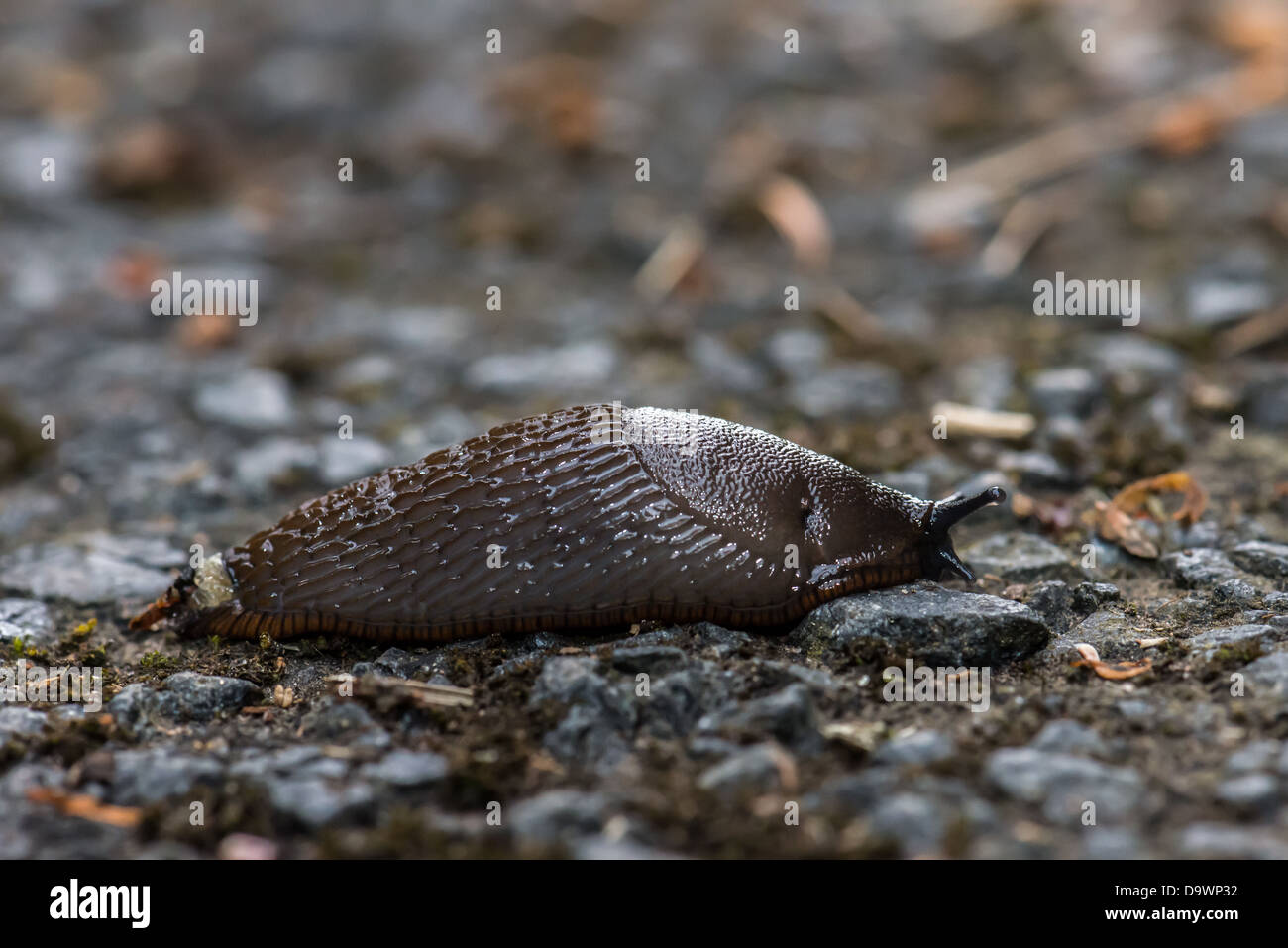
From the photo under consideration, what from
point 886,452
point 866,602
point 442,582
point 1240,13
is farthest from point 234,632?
point 1240,13

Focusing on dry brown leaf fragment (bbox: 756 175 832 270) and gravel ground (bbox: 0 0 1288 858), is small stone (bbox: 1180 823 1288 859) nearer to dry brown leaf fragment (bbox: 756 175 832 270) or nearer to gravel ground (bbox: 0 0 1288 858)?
gravel ground (bbox: 0 0 1288 858)

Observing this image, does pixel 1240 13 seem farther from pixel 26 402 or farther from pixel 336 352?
pixel 26 402

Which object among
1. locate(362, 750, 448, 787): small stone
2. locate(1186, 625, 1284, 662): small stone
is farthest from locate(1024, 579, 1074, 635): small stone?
locate(362, 750, 448, 787): small stone

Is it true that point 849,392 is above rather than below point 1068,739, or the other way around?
Result: above

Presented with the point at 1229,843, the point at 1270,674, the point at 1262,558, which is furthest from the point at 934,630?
the point at 1262,558

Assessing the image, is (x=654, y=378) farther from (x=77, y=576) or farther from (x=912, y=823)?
(x=912, y=823)
